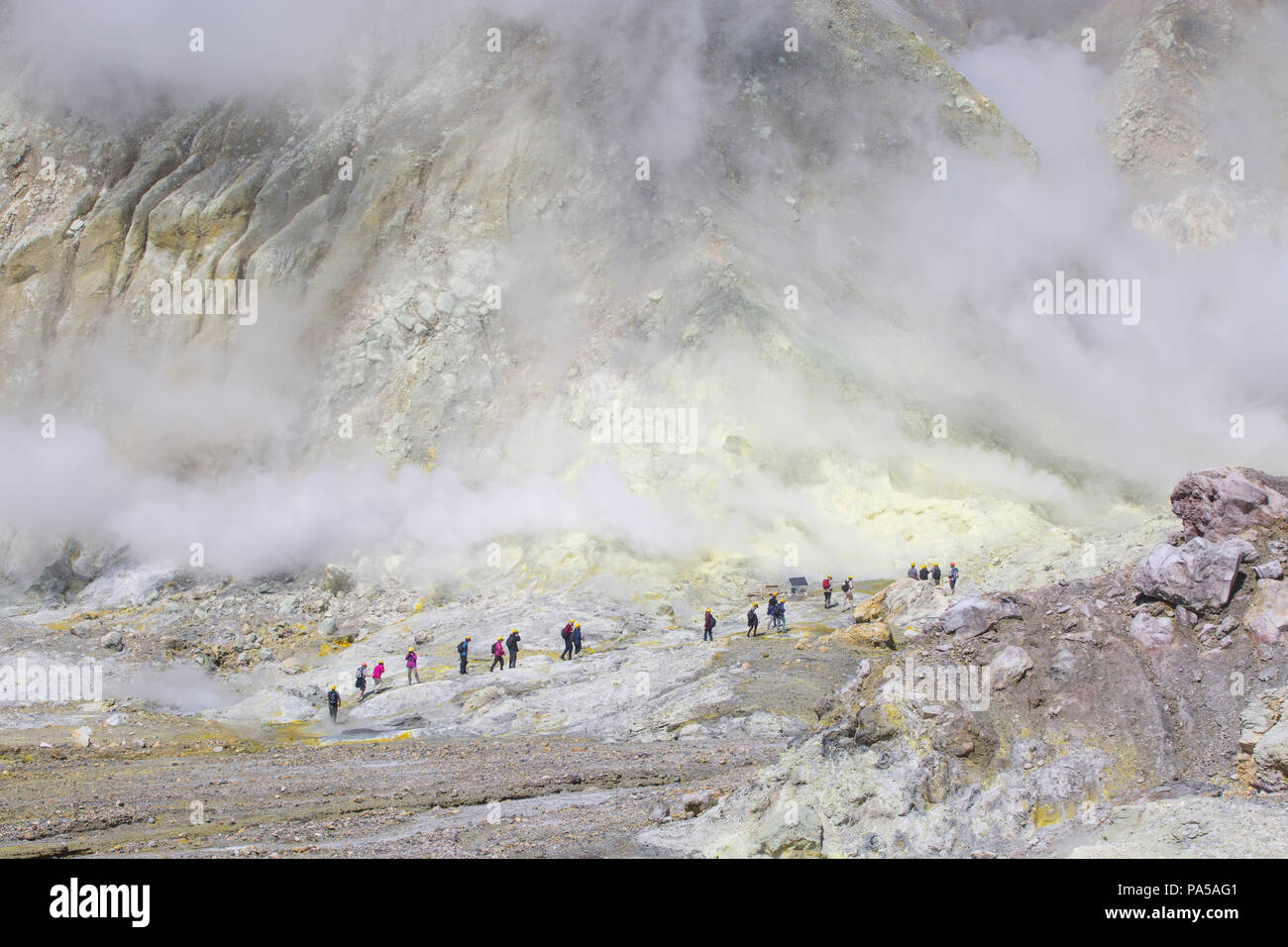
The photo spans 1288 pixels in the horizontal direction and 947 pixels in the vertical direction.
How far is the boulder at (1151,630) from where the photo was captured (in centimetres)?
1127

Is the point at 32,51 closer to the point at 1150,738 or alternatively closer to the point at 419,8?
the point at 419,8

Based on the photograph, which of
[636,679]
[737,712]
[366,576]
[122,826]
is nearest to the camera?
[122,826]

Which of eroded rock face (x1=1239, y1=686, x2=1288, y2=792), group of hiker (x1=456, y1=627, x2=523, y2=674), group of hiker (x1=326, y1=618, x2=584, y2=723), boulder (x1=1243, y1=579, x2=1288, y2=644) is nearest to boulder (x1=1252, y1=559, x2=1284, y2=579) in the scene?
boulder (x1=1243, y1=579, x2=1288, y2=644)

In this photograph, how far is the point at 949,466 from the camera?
39688 millimetres

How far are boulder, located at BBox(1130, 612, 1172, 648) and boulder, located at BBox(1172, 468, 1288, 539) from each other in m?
1.42

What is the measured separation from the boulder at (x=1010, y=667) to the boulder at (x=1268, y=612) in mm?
2126

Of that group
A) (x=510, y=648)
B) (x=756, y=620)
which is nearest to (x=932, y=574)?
(x=756, y=620)

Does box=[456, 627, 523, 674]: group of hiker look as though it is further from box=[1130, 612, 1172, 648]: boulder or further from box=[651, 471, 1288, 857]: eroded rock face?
box=[1130, 612, 1172, 648]: boulder

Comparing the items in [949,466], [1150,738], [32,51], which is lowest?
[1150,738]

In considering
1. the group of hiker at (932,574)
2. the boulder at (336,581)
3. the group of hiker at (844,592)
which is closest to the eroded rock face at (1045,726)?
the group of hiker at (932,574)

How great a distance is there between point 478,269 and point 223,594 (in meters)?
17.7

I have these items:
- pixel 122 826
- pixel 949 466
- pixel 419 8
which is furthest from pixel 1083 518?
pixel 419 8

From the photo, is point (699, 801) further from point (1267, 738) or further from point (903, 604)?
point (903, 604)

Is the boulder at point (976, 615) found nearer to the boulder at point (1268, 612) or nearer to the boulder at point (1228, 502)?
the boulder at point (1228, 502)
